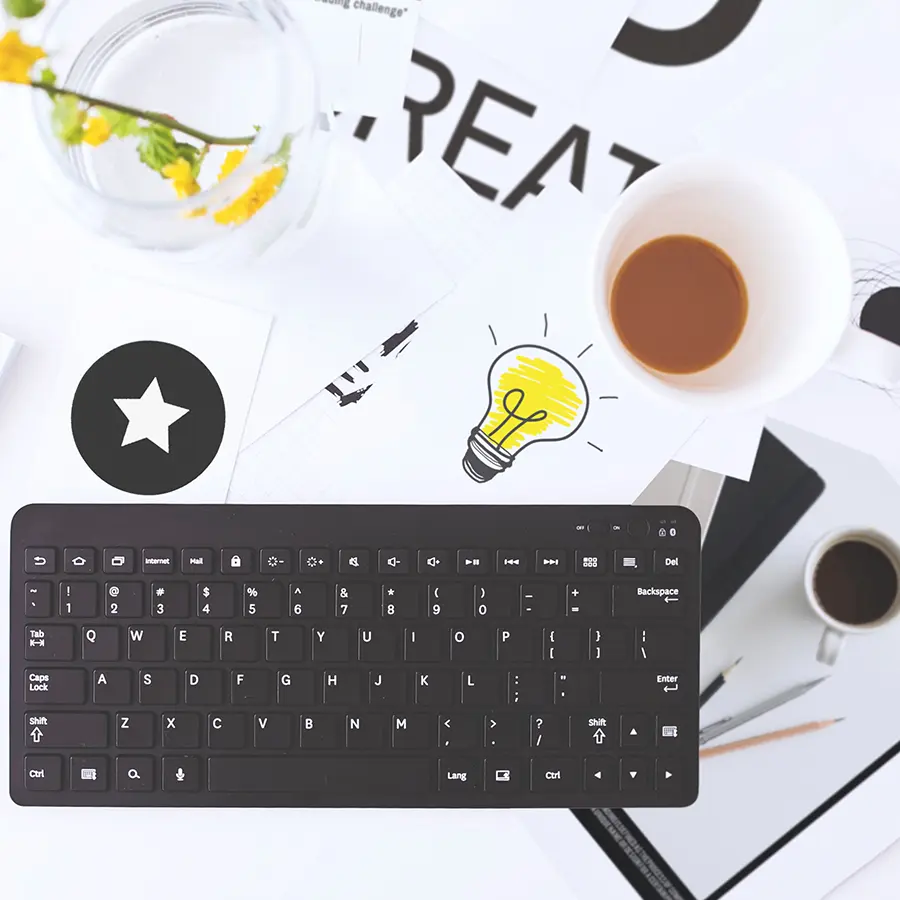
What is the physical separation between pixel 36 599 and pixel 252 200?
0.30 metres

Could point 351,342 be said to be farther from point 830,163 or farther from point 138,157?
point 830,163

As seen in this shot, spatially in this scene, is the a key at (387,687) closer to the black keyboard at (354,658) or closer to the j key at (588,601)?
the black keyboard at (354,658)

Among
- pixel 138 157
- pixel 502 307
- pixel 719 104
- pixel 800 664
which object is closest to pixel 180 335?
pixel 138 157

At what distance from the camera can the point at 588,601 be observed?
593mm


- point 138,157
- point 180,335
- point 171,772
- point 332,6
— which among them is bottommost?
point 171,772

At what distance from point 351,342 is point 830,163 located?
354 millimetres

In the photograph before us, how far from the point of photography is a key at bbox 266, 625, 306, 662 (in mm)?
598

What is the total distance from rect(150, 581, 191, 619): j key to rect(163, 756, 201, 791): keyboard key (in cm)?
10

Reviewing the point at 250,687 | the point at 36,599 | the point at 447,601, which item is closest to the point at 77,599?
the point at 36,599

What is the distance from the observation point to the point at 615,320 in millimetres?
612

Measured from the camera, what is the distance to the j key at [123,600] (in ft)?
1.95

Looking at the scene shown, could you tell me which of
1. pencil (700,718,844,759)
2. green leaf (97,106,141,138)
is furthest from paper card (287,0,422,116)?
pencil (700,718,844,759)

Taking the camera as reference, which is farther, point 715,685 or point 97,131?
point 715,685

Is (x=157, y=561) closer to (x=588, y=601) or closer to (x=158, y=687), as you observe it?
(x=158, y=687)
